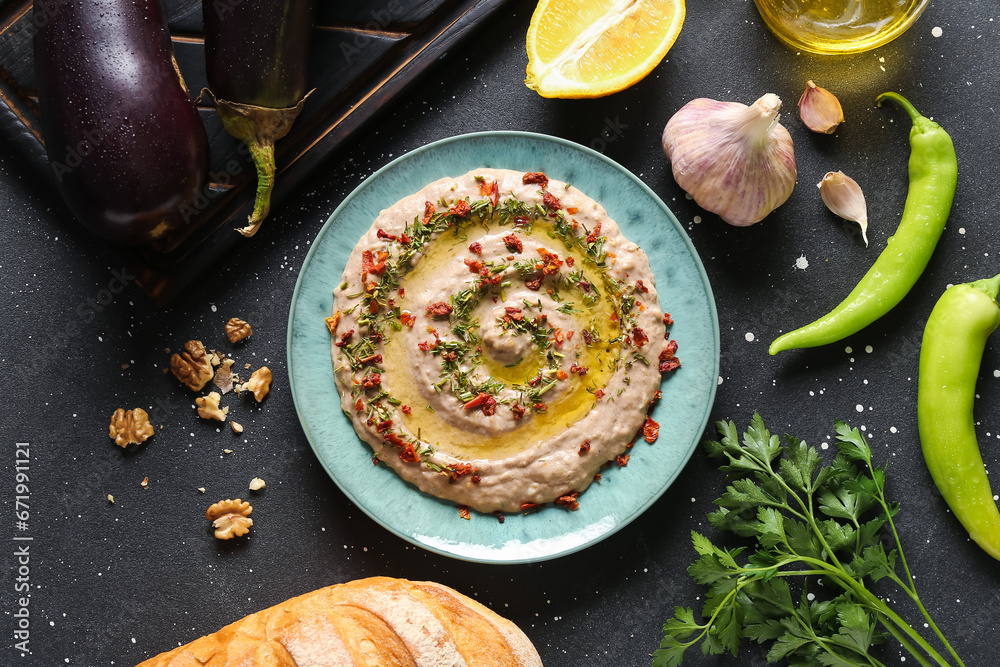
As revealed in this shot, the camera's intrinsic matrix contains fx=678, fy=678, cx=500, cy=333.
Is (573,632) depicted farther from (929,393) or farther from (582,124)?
(582,124)

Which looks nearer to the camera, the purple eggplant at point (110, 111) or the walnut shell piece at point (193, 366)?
the purple eggplant at point (110, 111)

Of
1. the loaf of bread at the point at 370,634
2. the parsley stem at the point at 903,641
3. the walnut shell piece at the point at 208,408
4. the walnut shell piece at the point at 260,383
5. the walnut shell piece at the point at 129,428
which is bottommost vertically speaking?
the parsley stem at the point at 903,641

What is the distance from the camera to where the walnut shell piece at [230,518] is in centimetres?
233

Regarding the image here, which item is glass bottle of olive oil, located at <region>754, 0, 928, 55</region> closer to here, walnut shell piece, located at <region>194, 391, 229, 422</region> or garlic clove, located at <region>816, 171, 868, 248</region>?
garlic clove, located at <region>816, 171, 868, 248</region>

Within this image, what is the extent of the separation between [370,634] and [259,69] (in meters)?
1.74

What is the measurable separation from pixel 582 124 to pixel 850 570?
178 cm

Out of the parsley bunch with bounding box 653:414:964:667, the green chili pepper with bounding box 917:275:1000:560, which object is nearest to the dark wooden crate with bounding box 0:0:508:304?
the parsley bunch with bounding box 653:414:964:667

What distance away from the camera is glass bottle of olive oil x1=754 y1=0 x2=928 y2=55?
7.66 ft

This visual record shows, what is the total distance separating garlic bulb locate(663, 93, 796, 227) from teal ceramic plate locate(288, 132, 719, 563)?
184 millimetres

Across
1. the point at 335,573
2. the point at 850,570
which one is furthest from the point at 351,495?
the point at 850,570

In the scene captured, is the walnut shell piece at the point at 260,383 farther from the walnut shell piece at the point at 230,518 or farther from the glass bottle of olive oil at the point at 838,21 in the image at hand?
the glass bottle of olive oil at the point at 838,21

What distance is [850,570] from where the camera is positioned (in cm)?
226

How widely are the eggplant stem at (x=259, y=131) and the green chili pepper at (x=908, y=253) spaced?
178 centimetres

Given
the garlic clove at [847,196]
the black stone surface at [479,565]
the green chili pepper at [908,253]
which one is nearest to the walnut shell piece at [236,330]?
the black stone surface at [479,565]
